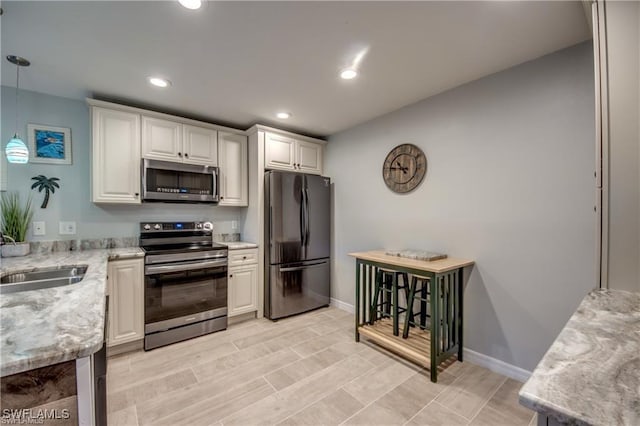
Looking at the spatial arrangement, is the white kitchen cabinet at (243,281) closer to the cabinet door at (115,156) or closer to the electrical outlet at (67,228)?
the cabinet door at (115,156)

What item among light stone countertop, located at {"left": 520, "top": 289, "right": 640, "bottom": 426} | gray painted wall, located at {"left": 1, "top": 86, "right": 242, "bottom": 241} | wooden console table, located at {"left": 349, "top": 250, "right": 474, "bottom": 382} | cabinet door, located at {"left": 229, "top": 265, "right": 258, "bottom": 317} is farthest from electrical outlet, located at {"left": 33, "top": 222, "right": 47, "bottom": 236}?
light stone countertop, located at {"left": 520, "top": 289, "right": 640, "bottom": 426}

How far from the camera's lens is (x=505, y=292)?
2152mm

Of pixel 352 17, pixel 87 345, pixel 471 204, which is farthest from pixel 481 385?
pixel 352 17

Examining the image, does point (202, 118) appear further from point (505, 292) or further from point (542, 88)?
point (505, 292)

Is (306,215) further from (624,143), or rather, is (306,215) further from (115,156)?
(624,143)

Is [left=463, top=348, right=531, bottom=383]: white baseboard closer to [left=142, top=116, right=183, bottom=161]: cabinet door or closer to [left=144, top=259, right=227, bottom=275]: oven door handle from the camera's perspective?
[left=144, top=259, right=227, bottom=275]: oven door handle

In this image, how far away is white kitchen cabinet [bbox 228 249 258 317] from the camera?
3.03 meters

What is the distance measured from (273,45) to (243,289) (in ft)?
8.02

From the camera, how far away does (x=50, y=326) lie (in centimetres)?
87

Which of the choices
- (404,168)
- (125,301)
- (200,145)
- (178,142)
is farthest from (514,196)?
(125,301)

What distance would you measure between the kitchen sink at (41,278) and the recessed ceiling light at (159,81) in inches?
60.2

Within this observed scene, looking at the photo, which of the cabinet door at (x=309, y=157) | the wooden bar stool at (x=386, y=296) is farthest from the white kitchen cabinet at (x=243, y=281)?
the wooden bar stool at (x=386, y=296)

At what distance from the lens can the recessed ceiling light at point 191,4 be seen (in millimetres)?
1427

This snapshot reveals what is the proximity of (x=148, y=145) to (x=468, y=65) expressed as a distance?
9.76 feet
